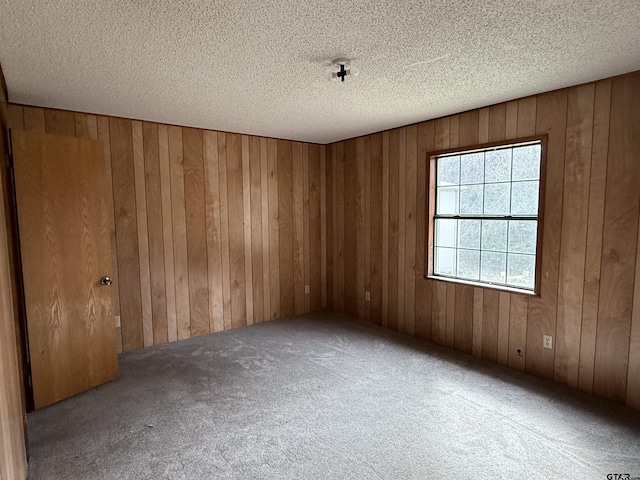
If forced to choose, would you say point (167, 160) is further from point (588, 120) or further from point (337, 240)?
point (588, 120)

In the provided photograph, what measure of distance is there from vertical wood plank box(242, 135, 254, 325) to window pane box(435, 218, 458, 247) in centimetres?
225

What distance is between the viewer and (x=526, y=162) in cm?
296

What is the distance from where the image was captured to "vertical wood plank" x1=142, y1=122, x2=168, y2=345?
11.7 feet

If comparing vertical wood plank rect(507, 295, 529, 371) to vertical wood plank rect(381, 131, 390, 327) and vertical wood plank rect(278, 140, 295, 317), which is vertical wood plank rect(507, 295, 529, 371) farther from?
vertical wood plank rect(278, 140, 295, 317)

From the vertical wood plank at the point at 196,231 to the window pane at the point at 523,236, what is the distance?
319cm

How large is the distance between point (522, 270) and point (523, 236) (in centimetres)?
31

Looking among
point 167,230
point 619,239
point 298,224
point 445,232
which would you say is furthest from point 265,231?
point 619,239

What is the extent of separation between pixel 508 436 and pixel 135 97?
363 centimetres

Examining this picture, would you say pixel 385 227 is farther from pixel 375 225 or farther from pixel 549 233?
pixel 549 233

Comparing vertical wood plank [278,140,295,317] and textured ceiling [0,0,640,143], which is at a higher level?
textured ceiling [0,0,640,143]

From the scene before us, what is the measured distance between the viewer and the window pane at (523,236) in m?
2.93

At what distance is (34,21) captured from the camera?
165 cm

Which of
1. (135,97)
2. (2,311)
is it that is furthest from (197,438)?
(135,97)

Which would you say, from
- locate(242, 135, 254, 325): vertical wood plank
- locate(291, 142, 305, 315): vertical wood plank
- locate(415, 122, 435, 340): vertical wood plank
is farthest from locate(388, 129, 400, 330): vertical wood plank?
locate(242, 135, 254, 325): vertical wood plank
